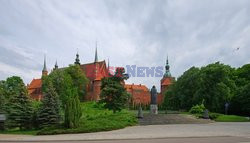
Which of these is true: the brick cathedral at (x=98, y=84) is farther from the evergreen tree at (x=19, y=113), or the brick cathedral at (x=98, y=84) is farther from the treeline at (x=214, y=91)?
the evergreen tree at (x=19, y=113)

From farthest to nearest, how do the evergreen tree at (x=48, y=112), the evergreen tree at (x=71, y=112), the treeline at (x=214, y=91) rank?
the treeline at (x=214, y=91) < the evergreen tree at (x=48, y=112) < the evergreen tree at (x=71, y=112)

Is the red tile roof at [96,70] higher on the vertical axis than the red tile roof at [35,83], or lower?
higher

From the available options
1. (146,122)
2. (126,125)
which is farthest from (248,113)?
(126,125)

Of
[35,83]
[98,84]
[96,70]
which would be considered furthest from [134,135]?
[35,83]

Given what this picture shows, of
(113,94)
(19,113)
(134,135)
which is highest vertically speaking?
(113,94)

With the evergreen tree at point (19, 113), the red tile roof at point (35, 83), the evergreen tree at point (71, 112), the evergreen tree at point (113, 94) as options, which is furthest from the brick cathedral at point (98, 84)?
the evergreen tree at point (71, 112)

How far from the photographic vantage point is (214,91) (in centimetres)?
4438

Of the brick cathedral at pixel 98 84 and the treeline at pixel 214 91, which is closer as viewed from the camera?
the treeline at pixel 214 91

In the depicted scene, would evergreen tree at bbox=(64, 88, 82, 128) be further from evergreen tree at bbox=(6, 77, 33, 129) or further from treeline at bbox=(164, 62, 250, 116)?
treeline at bbox=(164, 62, 250, 116)

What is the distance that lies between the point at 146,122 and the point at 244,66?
37711 mm

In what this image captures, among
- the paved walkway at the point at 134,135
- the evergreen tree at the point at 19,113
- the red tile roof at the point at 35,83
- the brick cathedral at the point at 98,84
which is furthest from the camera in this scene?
the red tile roof at the point at 35,83

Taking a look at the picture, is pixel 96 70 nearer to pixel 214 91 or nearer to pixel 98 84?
pixel 98 84

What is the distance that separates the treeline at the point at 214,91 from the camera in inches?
1714

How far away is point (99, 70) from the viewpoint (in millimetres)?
80875
